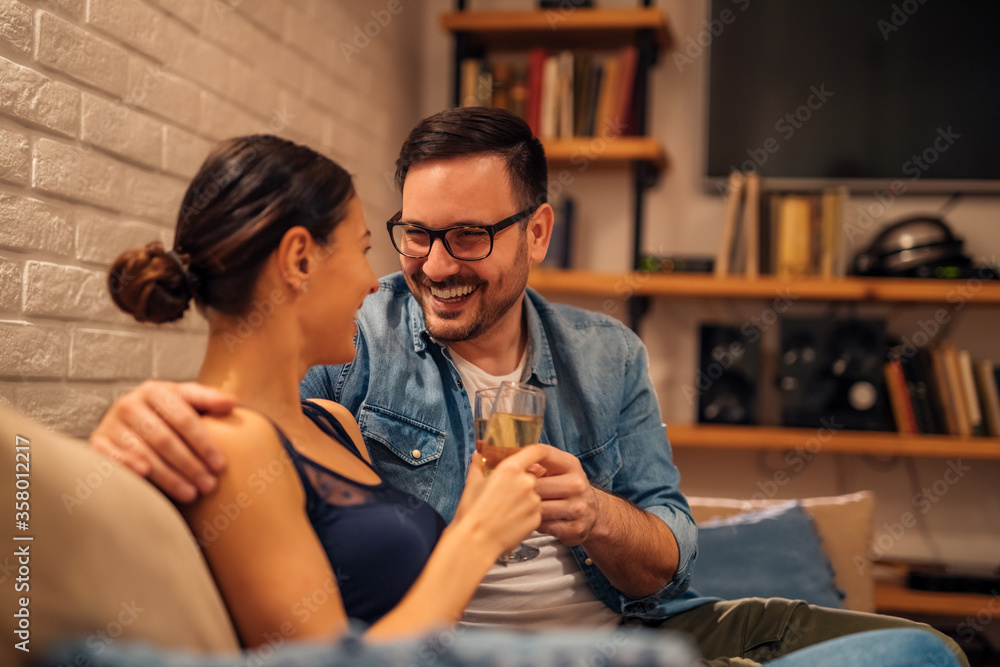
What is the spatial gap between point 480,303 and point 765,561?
3.45 ft

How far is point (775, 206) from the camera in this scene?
3074 mm

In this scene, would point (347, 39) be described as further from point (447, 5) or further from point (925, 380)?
point (925, 380)

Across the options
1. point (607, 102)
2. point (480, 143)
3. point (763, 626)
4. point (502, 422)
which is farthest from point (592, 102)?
point (502, 422)

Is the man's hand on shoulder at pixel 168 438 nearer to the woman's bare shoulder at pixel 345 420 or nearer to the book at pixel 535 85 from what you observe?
the woman's bare shoulder at pixel 345 420

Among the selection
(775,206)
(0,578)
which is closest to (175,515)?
(0,578)

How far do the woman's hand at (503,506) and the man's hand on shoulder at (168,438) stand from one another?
0.90 feet

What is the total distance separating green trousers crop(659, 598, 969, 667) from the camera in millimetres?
1537

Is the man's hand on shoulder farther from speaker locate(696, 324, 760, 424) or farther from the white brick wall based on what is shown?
speaker locate(696, 324, 760, 424)

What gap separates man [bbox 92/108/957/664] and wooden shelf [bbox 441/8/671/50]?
153cm

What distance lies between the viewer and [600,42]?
3.37 meters

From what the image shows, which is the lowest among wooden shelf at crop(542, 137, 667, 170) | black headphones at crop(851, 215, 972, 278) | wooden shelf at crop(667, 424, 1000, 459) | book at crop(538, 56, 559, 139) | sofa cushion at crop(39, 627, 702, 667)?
wooden shelf at crop(667, 424, 1000, 459)

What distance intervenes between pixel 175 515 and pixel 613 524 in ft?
2.46

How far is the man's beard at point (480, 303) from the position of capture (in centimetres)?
162

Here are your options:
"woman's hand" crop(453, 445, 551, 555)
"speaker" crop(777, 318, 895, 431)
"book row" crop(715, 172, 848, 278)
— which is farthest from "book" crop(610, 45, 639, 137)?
"woman's hand" crop(453, 445, 551, 555)
